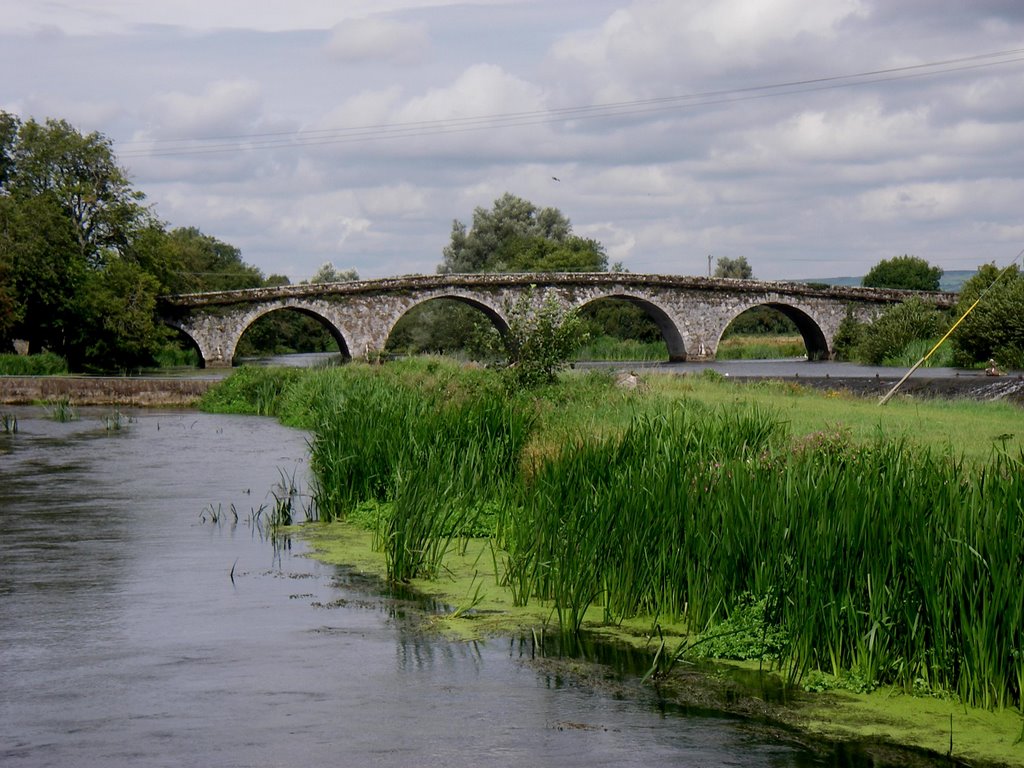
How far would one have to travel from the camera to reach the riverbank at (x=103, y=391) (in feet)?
115

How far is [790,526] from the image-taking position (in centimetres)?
776

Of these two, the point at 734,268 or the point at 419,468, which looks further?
the point at 734,268

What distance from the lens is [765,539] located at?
26.2 ft

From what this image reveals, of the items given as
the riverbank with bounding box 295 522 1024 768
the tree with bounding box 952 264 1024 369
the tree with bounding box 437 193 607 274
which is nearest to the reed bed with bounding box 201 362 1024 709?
the riverbank with bounding box 295 522 1024 768

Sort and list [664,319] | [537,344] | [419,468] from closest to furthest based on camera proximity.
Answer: [419,468]
[537,344]
[664,319]

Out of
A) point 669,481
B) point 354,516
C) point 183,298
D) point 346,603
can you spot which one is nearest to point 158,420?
point 354,516

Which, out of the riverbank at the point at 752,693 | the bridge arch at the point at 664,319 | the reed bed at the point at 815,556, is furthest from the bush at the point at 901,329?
the riverbank at the point at 752,693

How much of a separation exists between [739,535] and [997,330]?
34.1 meters

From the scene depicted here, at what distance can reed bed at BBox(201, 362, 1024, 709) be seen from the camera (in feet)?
22.7

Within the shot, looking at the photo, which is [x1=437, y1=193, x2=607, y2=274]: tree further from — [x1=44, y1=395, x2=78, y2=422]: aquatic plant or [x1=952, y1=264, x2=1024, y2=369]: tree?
[x1=44, y1=395, x2=78, y2=422]: aquatic plant

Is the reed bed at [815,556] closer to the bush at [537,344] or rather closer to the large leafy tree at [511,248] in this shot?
the bush at [537,344]

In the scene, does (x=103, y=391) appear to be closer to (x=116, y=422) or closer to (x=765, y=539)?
(x=116, y=422)

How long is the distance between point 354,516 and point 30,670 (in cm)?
581

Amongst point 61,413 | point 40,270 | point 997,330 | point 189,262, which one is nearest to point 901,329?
point 997,330
